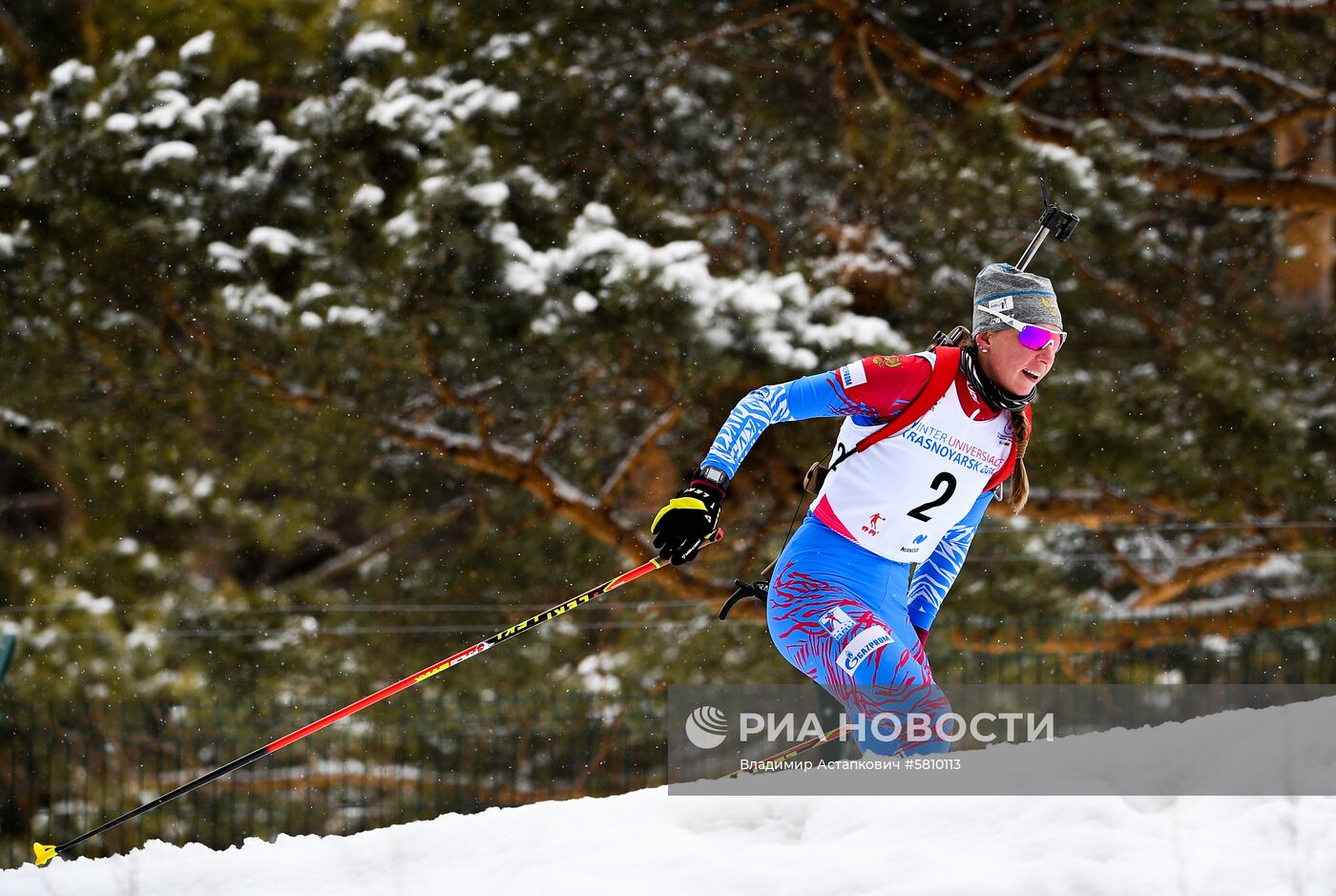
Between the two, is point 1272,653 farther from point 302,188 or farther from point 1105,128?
point 302,188

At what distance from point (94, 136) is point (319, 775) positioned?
703 centimetres

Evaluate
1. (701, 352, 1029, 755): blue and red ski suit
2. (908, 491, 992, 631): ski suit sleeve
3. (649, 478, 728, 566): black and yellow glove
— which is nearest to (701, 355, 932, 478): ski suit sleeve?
(701, 352, 1029, 755): blue and red ski suit

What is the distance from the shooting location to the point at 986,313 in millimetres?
3672

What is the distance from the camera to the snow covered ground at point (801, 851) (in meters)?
2.95

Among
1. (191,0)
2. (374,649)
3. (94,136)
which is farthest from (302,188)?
(374,649)

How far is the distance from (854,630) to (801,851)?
594 mm

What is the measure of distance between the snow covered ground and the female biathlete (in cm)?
31

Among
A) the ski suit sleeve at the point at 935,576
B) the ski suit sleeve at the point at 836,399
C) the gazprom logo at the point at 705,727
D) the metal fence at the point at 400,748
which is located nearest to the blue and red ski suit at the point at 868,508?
the ski suit sleeve at the point at 836,399

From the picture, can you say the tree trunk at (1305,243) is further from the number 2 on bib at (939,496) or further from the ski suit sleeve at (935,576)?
the number 2 on bib at (939,496)

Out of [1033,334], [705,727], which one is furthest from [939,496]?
[705,727]

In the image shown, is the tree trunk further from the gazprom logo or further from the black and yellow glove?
the black and yellow glove

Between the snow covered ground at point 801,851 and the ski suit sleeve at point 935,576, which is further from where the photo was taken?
the ski suit sleeve at point 935,576

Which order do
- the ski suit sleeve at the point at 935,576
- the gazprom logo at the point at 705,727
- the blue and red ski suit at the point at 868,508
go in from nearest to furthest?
1. the blue and red ski suit at the point at 868,508
2. the ski suit sleeve at the point at 935,576
3. the gazprom logo at the point at 705,727

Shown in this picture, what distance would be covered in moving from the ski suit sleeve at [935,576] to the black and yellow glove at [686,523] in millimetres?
981
